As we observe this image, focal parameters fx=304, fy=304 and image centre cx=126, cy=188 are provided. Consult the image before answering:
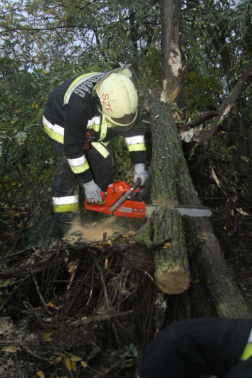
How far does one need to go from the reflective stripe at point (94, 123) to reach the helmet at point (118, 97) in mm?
286

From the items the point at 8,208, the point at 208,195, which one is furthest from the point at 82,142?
the point at 208,195

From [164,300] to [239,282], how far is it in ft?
5.06

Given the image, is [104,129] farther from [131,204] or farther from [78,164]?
[131,204]

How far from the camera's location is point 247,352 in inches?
44.3

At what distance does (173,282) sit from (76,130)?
6.21 feet

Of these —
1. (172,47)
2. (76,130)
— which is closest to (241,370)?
(76,130)

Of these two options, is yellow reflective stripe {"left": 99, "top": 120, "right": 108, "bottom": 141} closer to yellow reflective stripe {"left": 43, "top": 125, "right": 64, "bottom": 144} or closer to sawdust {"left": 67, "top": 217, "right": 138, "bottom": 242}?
yellow reflective stripe {"left": 43, "top": 125, "right": 64, "bottom": 144}

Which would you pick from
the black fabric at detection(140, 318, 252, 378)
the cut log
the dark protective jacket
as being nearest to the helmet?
the dark protective jacket

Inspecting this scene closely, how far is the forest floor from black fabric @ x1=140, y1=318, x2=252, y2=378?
1.17m

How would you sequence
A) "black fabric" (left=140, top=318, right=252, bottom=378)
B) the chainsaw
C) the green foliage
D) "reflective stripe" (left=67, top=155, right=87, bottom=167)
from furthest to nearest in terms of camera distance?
the green foliage
"reflective stripe" (left=67, top=155, right=87, bottom=167)
the chainsaw
"black fabric" (left=140, top=318, right=252, bottom=378)

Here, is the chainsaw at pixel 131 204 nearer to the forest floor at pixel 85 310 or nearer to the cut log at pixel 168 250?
the cut log at pixel 168 250

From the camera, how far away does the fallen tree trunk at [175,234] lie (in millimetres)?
2412

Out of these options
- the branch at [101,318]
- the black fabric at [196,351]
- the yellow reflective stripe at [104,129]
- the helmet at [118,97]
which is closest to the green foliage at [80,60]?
the yellow reflective stripe at [104,129]

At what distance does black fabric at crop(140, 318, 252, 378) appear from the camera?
116 cm
